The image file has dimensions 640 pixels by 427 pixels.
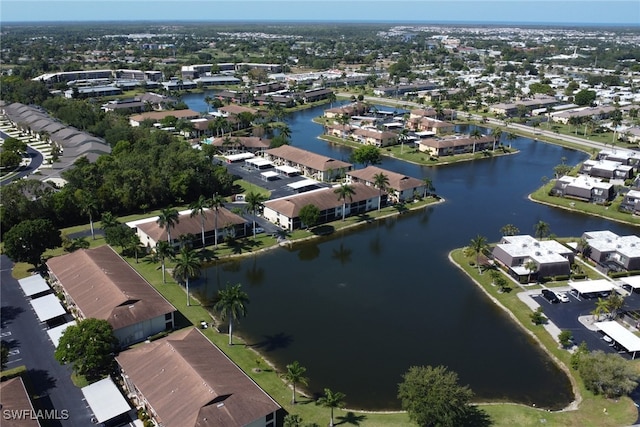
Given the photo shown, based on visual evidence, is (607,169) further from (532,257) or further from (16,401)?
(16,401)

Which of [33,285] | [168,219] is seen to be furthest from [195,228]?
[33,285]

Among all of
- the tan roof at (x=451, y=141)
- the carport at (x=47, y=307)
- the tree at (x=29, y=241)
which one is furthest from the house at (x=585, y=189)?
the tree at (x=29, y=241)

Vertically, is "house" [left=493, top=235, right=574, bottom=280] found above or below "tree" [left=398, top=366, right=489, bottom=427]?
below

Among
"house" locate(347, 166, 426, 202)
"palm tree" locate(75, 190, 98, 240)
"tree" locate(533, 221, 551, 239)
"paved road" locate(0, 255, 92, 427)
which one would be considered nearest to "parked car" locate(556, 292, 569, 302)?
"tree" locate(533, 221, 551, 239)

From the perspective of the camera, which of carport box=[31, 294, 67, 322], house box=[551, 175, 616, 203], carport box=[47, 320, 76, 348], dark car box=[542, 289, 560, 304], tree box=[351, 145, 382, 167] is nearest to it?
carport box=[47, 320, 76, 348]

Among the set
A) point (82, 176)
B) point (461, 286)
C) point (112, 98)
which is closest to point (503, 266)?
point (461, 286)

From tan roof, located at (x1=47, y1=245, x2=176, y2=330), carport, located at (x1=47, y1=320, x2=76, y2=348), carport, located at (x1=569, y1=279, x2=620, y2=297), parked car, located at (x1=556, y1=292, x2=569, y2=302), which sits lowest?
parked car, located at (x1=556, y1=292, x2=569, y2=302)

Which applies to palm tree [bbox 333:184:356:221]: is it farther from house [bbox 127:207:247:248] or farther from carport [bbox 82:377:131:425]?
carport [bbox 82:377:131:425]

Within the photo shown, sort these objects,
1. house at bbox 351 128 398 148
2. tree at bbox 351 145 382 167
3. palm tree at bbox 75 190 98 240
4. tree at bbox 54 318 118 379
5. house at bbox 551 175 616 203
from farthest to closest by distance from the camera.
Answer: house at bbox 351 128 398 148
tree at bbox 351 145 382 167
house at bbox 551 175 616 203
palm tree at bbox 75 190 98 240
tree at bbox 54 318 118 379
